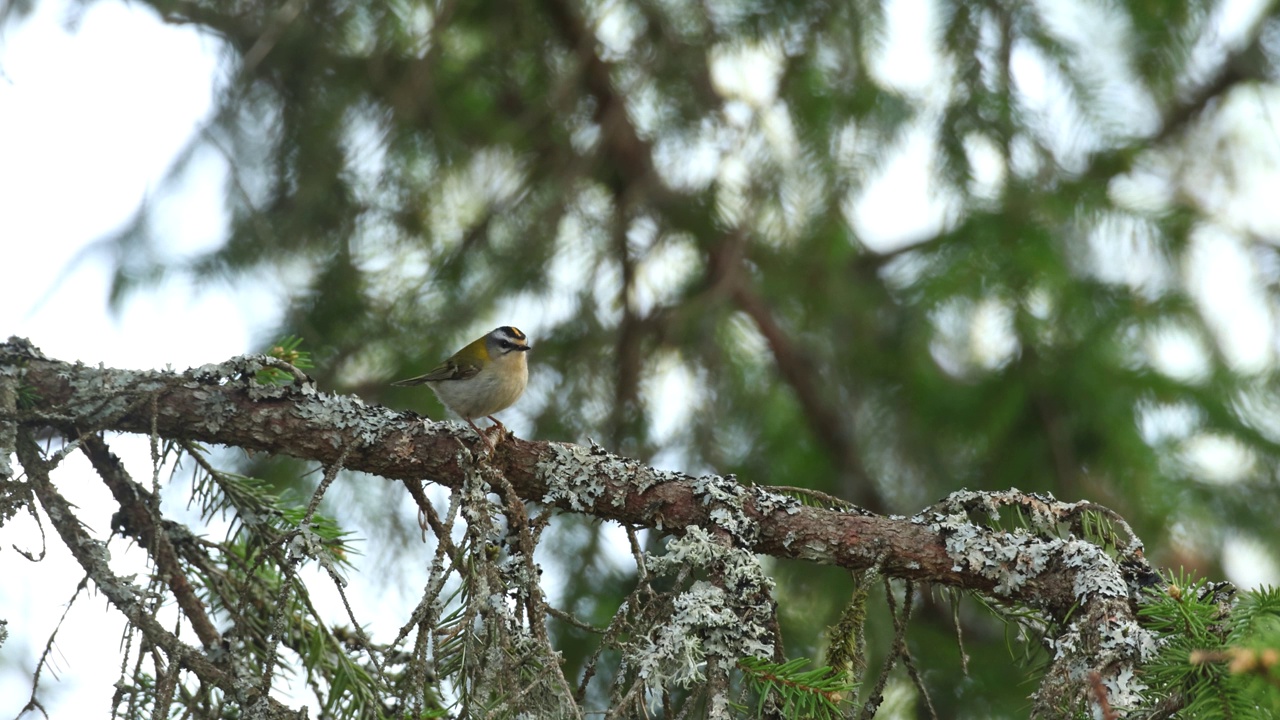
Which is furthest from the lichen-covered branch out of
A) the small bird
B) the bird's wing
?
the small bird

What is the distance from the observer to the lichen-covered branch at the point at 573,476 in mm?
2209

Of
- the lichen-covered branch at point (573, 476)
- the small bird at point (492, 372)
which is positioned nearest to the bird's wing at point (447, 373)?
the small bird at point (492, 372)

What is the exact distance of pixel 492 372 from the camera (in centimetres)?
424

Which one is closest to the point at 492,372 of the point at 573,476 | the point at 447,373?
the point at 447,373

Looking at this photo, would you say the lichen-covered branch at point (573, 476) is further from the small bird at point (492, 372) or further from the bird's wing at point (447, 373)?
the small bird at point (492, 372)

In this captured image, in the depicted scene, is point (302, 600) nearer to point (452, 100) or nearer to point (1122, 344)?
point (452, 100)

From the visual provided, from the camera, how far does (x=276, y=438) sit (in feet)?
7.72

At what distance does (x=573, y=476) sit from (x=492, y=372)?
195 centimetres

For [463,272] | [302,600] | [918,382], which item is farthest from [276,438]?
[918,382]

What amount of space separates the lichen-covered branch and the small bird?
1.76m

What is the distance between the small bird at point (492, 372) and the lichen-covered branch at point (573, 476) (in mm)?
1756

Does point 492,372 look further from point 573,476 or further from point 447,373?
point 573,476

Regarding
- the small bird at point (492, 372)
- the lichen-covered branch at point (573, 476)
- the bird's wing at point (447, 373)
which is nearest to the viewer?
the lichen-covered branch at point (573, 476)

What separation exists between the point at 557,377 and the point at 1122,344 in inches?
84.4
